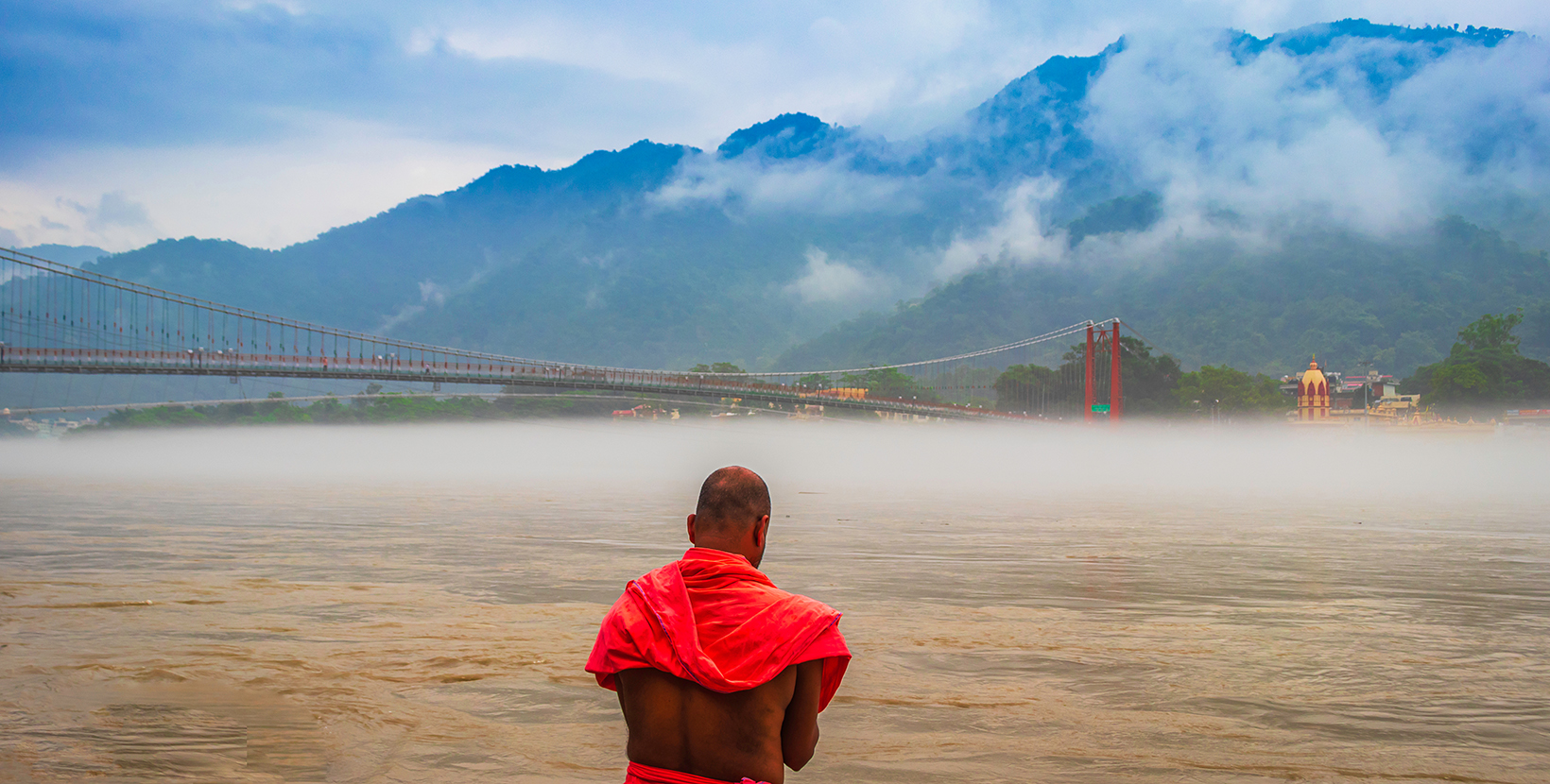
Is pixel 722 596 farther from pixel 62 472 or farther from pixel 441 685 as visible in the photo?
pixel 62 472

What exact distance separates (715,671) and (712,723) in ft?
0.51

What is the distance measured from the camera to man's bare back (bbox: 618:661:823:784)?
2.49 meters

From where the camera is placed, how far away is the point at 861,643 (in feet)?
24.1

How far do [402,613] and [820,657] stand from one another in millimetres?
6854

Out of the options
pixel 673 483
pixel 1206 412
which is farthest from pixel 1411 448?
pixel 673 483

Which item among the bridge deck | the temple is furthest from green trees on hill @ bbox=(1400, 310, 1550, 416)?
the bridge deck

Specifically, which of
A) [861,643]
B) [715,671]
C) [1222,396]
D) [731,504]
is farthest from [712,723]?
[1222,396]

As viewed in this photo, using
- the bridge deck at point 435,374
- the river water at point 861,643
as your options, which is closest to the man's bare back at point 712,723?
the river water at point 861,643

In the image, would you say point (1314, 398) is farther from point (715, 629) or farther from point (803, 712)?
point (715, 629)

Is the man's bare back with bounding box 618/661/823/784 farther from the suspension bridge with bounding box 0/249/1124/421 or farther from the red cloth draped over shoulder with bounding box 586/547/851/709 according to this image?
the suspension bridge with bounding box 0/249/1124/421

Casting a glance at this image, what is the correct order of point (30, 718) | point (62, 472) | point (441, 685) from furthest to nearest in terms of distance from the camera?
point (62, 472) → point (441, 685) → point (30, 718)

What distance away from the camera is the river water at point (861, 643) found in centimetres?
491

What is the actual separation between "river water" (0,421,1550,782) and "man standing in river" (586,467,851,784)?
2288 millimetres

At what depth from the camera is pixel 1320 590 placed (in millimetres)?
10461
